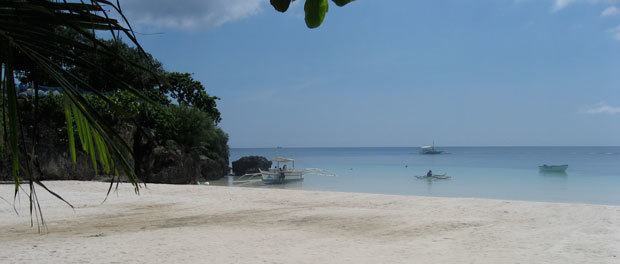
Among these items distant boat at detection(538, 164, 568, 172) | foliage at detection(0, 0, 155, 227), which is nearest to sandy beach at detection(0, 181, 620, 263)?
foliage at detection(0, 0, 155, 227)

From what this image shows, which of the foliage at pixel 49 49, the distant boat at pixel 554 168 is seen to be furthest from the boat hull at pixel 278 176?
the foliage at pixel 49 49

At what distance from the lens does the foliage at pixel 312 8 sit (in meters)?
1.36

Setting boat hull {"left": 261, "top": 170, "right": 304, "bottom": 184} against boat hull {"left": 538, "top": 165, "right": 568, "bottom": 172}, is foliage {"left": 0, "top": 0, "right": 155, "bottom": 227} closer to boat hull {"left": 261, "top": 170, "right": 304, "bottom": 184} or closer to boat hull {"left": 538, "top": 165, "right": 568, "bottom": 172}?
boat hull {"left": 261, "top": 170, "right": 304, "bottom": 184}

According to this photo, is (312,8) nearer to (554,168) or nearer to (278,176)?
(278,176)

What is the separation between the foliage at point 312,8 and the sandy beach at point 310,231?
15.8 feet

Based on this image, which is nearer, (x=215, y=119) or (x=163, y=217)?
(x=163, y=217)

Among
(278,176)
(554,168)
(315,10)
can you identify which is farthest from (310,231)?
(554,168)

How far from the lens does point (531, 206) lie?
10.9m

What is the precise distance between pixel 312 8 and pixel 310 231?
22.1ft

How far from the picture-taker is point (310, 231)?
7832mm

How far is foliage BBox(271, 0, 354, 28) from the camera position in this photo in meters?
1.36

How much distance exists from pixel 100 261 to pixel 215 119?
24.1 metres

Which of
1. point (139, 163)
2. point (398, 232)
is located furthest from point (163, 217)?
point (139, 163)

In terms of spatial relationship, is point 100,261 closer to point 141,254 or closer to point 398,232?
point 141,254
